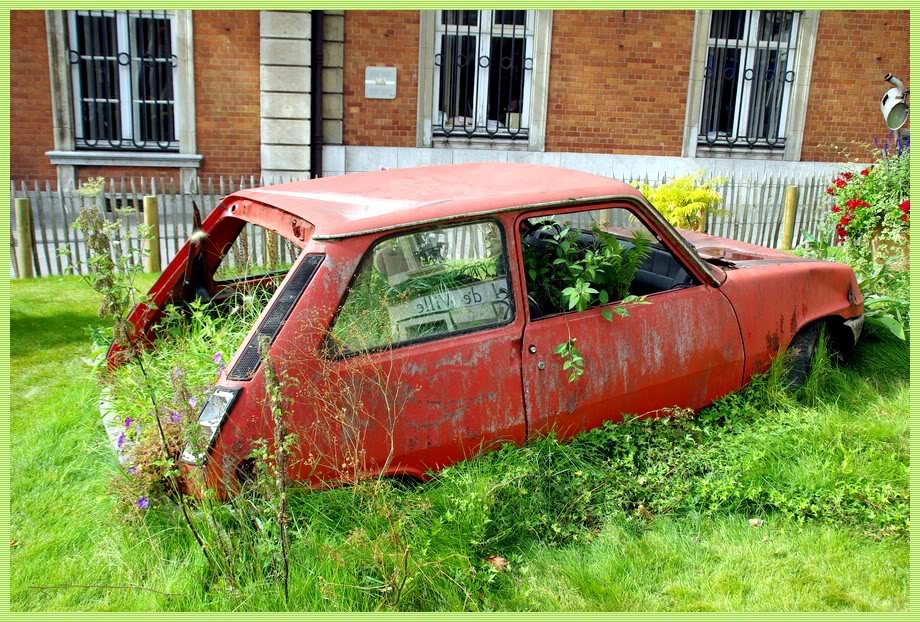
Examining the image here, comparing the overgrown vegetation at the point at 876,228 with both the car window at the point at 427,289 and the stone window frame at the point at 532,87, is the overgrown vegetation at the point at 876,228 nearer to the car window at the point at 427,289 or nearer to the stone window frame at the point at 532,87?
the car window at the point at 427,289

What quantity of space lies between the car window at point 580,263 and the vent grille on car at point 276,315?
109 centimetres

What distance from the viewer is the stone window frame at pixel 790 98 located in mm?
13086

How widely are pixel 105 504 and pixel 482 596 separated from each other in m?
1.76

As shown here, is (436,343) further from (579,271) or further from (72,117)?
(72,117)

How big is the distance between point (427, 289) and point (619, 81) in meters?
10.7

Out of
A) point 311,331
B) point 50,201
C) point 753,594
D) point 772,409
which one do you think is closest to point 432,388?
point 311,331

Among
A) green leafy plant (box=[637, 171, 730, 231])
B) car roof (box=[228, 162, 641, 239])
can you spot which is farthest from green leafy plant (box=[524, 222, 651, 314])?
green leafy plant (box=[637, 171, 730, 231])

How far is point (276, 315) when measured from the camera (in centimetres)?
314

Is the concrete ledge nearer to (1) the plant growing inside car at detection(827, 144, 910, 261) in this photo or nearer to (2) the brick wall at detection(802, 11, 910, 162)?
(1) the plant growing inside car at detection(827, 144, 910, 261)

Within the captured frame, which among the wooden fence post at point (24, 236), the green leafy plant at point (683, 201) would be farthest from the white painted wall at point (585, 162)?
the wooden fence post at point (24, 236)

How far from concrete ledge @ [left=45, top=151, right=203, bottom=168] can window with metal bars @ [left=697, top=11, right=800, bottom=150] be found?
8989 mm

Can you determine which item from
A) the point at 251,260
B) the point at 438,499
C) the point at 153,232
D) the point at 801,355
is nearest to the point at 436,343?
the point at 438,499

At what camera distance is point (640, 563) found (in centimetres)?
320

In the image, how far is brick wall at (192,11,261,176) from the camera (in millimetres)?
12172
